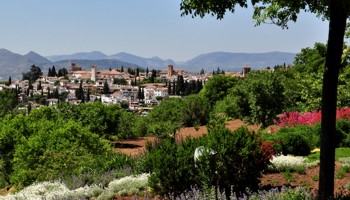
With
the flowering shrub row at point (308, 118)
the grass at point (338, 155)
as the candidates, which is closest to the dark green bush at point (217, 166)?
the grass at point (338, 155)

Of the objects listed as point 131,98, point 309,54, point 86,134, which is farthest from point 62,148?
point 131,98

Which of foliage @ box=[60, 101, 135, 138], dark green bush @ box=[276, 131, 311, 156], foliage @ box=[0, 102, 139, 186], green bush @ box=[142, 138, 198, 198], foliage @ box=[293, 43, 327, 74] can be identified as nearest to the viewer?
green bush @ box=[142, 138, 198, 198]

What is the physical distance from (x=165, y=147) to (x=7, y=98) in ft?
295

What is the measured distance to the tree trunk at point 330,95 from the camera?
6.10 m

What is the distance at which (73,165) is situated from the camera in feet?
42.3

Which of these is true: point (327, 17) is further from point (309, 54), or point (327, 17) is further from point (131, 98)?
point (131, 98)

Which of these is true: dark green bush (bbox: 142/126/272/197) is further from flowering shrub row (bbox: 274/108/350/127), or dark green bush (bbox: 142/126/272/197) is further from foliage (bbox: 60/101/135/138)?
foliage (bbox: 60/101/135/138)

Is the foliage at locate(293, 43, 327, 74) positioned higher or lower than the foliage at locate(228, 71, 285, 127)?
higher

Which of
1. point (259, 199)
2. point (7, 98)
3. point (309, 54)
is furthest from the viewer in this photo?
point (7, 98)

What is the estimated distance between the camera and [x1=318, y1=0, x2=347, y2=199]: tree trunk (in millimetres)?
6102

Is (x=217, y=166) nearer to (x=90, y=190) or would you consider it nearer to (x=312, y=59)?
(x=90, y=190)

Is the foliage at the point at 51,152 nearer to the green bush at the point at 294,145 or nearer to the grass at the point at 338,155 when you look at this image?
the green bush at the point at 294,145

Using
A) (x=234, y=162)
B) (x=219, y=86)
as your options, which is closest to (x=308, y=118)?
(x=234, y=162)

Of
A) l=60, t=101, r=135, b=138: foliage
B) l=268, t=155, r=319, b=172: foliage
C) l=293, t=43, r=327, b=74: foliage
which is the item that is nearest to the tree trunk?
l=268, t=155, r=319, b=172: foliage
